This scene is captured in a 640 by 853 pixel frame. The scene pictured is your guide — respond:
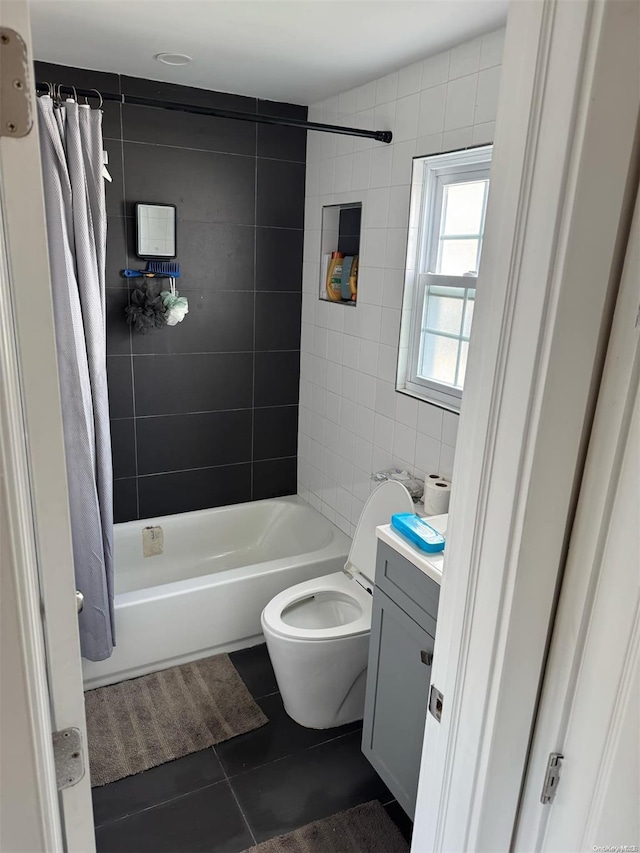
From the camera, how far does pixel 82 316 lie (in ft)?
6.84

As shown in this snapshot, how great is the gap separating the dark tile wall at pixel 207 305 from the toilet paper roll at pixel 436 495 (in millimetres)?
1354

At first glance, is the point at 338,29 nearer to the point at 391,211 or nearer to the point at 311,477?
the point at 391,211

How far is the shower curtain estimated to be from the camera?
1952 mm

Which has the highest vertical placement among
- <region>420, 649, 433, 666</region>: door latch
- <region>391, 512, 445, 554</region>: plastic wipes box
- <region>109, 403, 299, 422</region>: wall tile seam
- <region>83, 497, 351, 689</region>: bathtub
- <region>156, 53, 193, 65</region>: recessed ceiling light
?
<region>156, 53, 193, 65</region>: recessed ceiling light

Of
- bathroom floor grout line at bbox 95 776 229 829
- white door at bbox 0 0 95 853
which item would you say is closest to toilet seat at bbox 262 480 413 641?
bathroom floor grout line at bbox 95 776 229 829

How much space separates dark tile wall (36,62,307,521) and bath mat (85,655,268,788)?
922 mm

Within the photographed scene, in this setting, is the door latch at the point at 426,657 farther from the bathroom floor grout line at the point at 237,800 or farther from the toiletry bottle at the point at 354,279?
the toiletry bottle at the point at 354,279

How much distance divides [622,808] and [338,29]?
2.15 meters

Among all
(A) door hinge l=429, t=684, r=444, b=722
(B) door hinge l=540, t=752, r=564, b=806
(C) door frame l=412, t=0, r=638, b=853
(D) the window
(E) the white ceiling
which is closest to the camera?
(C) door frame l=412, t=0, r=638, b=853

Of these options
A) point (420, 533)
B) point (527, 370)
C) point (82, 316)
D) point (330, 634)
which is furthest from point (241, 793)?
point (527, 370)

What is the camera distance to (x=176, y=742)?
2.17 metres

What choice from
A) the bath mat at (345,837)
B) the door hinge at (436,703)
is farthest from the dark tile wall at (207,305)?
the door hinge at (436,703)

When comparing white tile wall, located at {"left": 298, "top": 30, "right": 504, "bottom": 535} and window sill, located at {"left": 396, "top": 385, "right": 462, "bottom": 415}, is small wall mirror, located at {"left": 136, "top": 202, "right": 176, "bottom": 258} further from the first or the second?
window sill, located at {"left": 396, "top": 385, "right": 462, "bottom": 415}

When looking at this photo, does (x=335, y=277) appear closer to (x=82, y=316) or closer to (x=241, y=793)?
(x=82, y=316)
